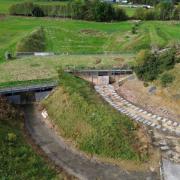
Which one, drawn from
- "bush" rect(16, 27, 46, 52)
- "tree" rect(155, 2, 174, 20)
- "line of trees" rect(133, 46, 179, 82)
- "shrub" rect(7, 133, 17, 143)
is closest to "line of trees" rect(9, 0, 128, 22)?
"tree" rect(155, 2, 174, 20)

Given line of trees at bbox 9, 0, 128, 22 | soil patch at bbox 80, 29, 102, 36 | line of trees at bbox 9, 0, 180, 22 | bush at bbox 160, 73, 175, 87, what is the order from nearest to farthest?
bush at bbox 160, 73, 175, 87 < soil patch at bbox 80, 29, 102, 36 < line of trees at bbox 9, 0, 128, 22 < line of trees at bbox 9, 0, 180, 22

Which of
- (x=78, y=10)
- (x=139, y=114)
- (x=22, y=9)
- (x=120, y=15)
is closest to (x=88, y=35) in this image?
(x=78, y=10)

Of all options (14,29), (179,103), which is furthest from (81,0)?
(179,103)

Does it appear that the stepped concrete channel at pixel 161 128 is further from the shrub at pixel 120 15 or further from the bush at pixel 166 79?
the shrub at pixel 120 15

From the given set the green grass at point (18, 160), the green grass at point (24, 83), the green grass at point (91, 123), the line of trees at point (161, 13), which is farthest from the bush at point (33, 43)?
the line of trees at point (161, 13)

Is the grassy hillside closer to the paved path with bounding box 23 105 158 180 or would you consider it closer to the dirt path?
the dirt path

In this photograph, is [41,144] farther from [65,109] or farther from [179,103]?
[179,103]

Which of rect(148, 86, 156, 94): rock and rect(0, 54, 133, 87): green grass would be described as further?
rect(0, 54, 133, 87): green grass
